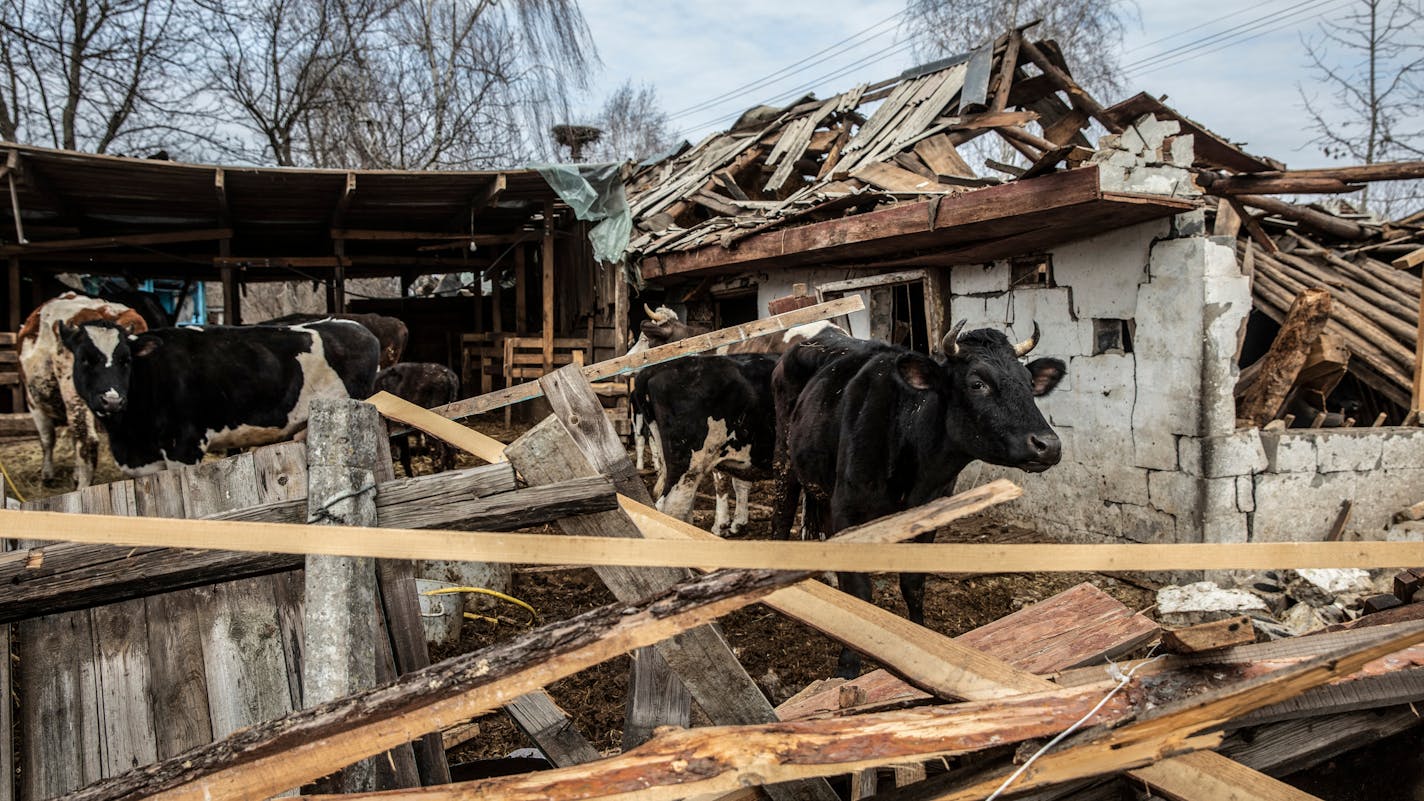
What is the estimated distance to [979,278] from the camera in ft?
26.0

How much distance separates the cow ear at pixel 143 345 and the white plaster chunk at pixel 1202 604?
7.61 metres

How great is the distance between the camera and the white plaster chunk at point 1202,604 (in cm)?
521

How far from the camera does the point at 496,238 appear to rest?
13445mm

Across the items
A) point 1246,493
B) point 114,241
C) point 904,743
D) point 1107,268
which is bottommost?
point 1246,493

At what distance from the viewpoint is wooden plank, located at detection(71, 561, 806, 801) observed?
1.60m

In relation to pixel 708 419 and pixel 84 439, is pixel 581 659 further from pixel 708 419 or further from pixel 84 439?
pixel 84 439

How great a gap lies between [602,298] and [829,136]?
4.07 m

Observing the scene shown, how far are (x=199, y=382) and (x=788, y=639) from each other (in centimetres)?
549

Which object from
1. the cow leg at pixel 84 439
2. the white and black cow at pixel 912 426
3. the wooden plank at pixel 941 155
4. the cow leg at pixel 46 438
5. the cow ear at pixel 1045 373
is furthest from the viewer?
the wooden plank at pixel 941 155

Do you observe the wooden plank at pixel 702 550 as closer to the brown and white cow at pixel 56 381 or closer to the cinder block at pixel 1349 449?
the cinder block at pixel 1349 449

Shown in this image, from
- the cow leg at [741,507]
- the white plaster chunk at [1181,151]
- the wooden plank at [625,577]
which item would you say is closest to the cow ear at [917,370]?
the wooden plank at [625,577]

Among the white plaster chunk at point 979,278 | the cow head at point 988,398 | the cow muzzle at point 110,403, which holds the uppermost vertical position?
the white plaster chunk at point 979,278

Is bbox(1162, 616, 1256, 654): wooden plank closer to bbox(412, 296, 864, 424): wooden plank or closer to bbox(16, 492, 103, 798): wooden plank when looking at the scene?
bbox(412, 296, 864, 424): wooden plank

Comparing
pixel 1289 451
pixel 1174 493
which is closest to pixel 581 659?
pixel 1174 493
